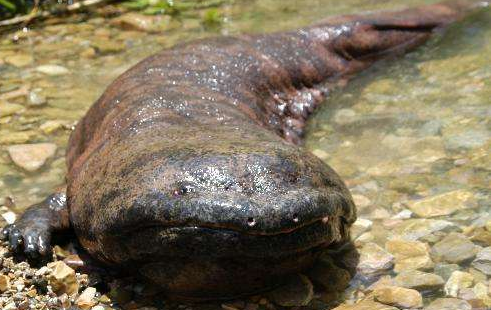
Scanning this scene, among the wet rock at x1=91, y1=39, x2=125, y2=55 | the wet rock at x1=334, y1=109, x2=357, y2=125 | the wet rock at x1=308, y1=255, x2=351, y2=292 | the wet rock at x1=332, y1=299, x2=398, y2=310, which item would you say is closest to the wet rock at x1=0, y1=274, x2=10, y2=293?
the wet rock at x1=308, y1=255, x2=351, y2=292

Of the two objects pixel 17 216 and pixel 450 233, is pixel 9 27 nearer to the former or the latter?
pixel 17 216

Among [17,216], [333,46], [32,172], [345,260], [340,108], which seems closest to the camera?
[345,260]

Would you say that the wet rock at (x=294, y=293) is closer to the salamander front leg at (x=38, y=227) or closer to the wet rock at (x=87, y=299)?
the wet rock at (x=87, y=299)

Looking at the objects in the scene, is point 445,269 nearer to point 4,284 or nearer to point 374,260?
point 374,260

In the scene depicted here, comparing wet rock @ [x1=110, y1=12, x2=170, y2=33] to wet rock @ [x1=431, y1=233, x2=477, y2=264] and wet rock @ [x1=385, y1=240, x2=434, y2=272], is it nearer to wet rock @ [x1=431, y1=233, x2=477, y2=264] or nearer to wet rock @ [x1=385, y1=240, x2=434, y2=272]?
wet rock @ [x1=385, y1=240, x2=434, y2=272]

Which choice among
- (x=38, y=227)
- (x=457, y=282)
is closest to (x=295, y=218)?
(x=457, y=282)

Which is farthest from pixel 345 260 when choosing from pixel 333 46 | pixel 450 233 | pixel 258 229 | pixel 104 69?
pixel 104 69

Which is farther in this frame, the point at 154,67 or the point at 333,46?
the point at 333,46
